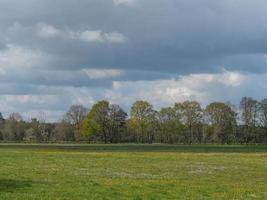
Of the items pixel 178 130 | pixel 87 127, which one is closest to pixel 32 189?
pixel 87 127

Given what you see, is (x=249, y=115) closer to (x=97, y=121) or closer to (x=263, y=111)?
(x=263, y=111)

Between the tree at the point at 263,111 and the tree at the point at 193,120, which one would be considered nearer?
the tree at the point at 263,111

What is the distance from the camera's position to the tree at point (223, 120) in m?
188

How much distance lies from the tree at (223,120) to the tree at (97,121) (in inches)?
1483

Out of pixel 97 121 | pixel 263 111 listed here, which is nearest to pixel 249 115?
pixel 263 111

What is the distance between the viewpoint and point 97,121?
192 m

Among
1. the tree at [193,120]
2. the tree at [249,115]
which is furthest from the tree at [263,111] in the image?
the tree at [193,120]

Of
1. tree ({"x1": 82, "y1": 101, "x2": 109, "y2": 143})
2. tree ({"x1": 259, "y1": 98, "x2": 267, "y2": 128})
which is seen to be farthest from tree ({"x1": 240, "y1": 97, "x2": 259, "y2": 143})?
tree ({"x1": 82, "y1": 101, "x2": 109, "y2": 143})

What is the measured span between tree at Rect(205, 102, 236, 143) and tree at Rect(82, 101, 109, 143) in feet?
124

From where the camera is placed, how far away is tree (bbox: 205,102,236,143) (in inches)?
7382

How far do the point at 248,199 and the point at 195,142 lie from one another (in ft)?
566

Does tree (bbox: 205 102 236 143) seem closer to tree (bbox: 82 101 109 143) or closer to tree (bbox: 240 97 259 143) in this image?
tree (bbox: 240 97 259 143)

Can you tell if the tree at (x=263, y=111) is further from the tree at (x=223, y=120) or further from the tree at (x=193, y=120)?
the tree at (x=193, y=120)

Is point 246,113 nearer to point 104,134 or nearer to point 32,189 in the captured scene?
point 104,134
